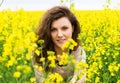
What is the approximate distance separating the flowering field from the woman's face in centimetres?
19

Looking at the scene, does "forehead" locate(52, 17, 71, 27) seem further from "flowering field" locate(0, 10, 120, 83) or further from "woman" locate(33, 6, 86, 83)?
"flowering field" locate(0, 10, 120, 83)

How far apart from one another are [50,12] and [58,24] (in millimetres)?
202

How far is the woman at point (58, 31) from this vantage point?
305cm

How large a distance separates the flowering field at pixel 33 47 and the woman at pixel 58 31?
132 mm

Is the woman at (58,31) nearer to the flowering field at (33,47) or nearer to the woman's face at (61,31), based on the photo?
the woman's face at (61,31)

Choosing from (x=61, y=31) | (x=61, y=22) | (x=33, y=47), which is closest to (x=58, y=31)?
(x=61, y=31)

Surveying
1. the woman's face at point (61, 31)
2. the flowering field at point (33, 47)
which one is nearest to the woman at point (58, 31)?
the woman's face at point (61, 31)

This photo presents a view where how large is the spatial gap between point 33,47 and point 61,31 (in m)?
0.93

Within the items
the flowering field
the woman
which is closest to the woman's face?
the woman

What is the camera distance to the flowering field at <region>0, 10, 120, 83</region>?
1.97 meters

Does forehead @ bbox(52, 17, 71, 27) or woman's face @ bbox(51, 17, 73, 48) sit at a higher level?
forehead @ bbox(52, 17, 71, 27)

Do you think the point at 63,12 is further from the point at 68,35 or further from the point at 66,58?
the point at 66,58

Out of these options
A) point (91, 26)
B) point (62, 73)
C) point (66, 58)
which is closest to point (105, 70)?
point (62, 73)

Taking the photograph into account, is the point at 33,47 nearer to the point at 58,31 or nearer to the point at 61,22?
the point at 58,31
